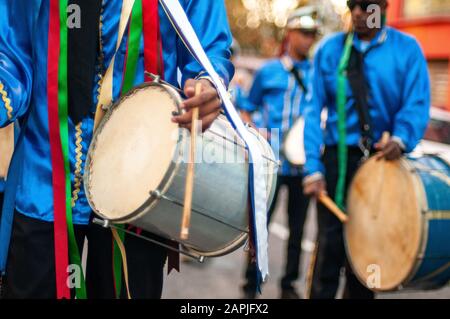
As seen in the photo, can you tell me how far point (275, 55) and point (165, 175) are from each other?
14.0ft

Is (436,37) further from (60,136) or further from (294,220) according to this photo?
(60,136)

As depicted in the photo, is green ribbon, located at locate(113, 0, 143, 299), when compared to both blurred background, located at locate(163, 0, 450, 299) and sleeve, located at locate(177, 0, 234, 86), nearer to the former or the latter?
sleeve, located at locate(177, 0, 234, 86)

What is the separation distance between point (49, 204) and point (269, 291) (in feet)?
9.67

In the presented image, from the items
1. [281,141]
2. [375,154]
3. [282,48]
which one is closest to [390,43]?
[375,154]

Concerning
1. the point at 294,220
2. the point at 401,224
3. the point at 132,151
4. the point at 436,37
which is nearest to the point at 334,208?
the point at 401,224

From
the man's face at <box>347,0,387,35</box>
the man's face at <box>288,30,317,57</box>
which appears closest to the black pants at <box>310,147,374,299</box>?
the man's face at <box>347,0,387,35</box>

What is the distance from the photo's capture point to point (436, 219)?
10.8 ft

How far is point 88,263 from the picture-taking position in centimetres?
232

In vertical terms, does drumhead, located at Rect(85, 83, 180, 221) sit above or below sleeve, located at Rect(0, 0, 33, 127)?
below

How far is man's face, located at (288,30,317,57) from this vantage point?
5406mm

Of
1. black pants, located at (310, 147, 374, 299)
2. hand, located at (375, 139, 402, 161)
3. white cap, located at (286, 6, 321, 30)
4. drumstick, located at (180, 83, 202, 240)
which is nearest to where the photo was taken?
drumstick, located at (180, 83, 202, 240)

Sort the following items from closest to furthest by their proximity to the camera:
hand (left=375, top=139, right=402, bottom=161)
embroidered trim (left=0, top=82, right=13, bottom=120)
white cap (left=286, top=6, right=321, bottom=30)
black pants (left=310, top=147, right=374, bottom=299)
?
embroidered trim (left=0, top=82, right=13, bottom=120)
hand (left=375, top=139, right=402, bottom=161)
black pants (left=310, top=147, right=374, bottom=299)
white cap (left=286, top=6, right=321, bottom=30)

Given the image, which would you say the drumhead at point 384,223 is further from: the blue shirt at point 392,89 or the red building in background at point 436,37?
the red building in background at point 436,37

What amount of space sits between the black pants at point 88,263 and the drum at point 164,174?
0.16 meters
